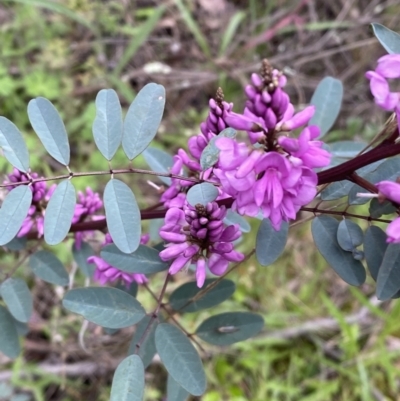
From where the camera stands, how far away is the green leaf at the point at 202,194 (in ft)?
3.42

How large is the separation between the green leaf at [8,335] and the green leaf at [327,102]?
1.05 m

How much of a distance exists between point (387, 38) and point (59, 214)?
79 cm

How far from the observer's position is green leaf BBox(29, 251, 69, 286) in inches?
56.2

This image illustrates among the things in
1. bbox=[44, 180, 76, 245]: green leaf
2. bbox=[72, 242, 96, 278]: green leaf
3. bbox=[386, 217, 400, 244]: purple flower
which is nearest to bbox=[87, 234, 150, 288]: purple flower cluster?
bbox=[72, 242, 96, 278]: green leaf

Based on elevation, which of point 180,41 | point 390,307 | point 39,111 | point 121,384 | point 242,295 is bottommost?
point 390,307

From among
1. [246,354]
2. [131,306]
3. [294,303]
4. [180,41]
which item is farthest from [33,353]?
[180,41]

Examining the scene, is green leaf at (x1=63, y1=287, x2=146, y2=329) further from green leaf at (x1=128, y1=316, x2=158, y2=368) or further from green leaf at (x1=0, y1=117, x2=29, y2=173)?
green leaf at (x1=0, y1=117, x2=29, y2=173)

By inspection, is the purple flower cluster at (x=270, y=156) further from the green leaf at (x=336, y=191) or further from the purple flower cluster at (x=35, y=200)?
the purple flower cluster at (x=35, y=200)

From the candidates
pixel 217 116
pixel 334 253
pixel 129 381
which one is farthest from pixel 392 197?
pixel 129 381

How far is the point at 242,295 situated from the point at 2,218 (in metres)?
1.81

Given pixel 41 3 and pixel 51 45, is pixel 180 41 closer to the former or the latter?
pixel 51 45

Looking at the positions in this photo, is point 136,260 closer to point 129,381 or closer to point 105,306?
point 105,306

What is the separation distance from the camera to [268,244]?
1143 mm

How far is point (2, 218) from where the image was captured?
1.11 meters
